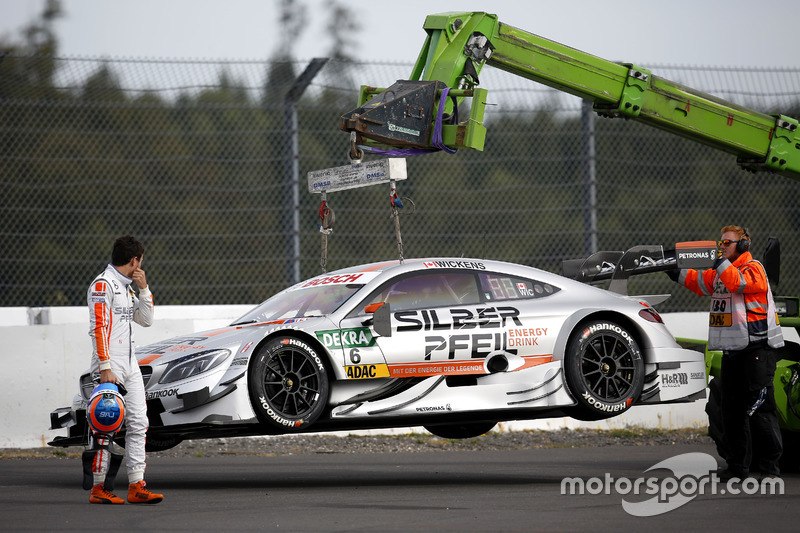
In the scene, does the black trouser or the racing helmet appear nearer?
the racing helmet

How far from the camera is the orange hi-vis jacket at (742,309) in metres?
9.23

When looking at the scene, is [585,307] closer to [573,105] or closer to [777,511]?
[777,511]

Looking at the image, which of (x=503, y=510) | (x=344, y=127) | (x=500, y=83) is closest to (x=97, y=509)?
(x=503, y=510)

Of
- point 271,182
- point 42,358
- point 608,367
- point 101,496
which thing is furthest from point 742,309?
point 42,358

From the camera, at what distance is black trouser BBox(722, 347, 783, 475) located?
30.0 ft

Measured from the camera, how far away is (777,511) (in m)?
7.47

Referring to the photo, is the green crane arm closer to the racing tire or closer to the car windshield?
the car windshield

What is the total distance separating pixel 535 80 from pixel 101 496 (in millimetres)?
4909

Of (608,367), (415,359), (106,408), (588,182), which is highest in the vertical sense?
(588,182)

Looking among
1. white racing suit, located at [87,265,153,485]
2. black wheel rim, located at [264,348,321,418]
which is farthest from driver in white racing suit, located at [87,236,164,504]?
black wheel rim, located at [264,348,321,418]

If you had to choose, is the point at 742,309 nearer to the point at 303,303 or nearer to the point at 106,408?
the point at 303,303

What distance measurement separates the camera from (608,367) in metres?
9.21

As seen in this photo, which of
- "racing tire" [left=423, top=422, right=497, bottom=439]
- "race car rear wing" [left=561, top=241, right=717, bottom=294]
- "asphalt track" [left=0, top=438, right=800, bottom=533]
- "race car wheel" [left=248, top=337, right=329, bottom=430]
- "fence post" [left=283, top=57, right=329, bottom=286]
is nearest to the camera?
"asphalt track" [left=0, top=438, right=800, bottom=533]

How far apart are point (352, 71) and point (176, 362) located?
5.33 metres
